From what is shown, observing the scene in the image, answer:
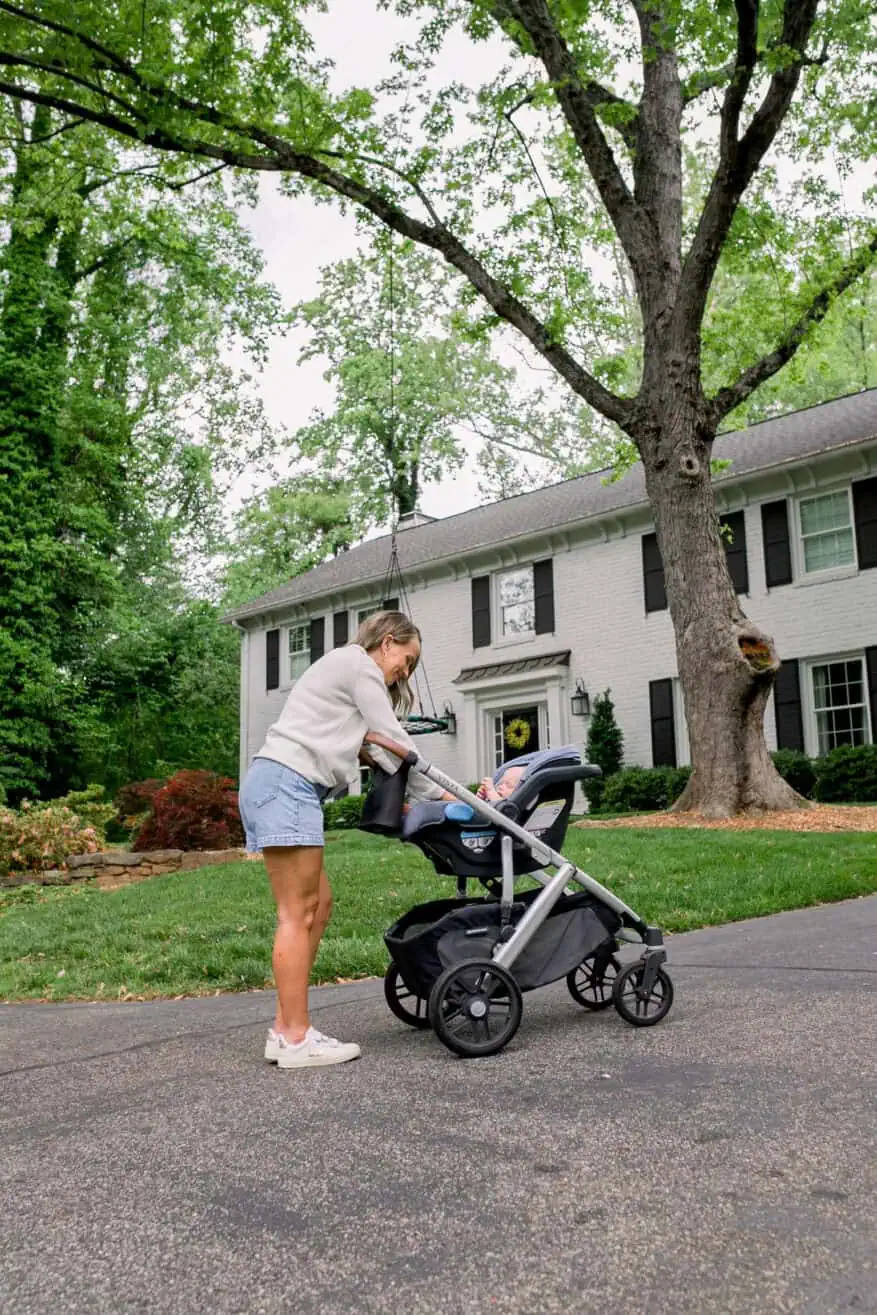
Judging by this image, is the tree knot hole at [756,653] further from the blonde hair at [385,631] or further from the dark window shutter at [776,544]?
the blonde hair at [385,631]

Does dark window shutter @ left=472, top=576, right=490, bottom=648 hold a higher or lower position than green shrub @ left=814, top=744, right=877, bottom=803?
higher

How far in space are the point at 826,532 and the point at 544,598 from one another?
5.70 metres

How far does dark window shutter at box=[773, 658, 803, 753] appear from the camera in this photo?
1714cm

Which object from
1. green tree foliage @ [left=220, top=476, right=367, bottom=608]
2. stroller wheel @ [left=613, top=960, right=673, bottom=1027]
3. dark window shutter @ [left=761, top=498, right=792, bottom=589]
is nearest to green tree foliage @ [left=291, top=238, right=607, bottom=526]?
green tree foliage @ [left=220, top=476, right=367, bottom=608]

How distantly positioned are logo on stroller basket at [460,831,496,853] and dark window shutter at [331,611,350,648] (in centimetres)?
2145

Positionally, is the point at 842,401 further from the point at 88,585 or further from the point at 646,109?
the point at 88,585

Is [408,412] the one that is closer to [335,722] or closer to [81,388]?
[81,388]

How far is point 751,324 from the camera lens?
15.6 m

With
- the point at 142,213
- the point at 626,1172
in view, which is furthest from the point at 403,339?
the point at 626,1172

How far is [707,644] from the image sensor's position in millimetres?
12453

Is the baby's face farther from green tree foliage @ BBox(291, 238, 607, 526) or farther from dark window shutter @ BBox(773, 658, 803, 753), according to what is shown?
green tree foliage @ BBox(291, 238, 607, 526)

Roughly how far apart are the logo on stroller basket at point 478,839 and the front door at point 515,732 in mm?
17006

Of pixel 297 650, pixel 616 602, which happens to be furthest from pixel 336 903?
pixel 297 650

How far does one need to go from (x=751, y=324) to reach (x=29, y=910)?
1228cm
